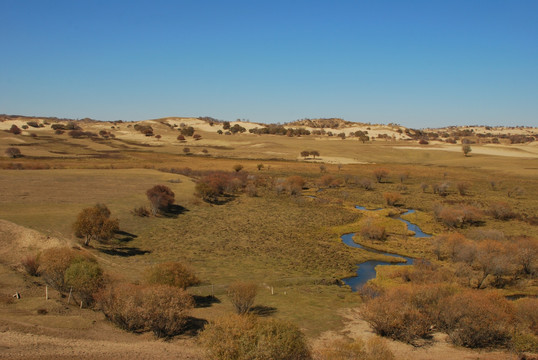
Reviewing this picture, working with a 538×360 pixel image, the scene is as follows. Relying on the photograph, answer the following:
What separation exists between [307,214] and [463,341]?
3595 centimetres

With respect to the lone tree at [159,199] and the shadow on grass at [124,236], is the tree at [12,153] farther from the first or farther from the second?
the shadow on grass at [124,236]

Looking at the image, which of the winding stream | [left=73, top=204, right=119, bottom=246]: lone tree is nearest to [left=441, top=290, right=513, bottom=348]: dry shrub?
the winding stream

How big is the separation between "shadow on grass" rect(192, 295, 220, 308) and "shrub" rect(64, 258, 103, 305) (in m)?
5.63

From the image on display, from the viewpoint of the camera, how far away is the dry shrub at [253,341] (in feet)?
43.4

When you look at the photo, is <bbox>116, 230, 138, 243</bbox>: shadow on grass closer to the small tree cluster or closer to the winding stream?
the winding stream

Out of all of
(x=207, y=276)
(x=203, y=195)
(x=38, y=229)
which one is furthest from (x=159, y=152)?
(x=207, y=276)

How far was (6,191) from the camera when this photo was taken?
152 ft

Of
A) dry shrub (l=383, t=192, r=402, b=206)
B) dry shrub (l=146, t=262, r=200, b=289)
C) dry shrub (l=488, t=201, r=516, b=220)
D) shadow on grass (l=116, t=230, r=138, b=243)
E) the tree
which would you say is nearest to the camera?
dry shrub (l=146, t=262, r=200, b=289)

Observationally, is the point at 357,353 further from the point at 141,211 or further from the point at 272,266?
the point at 141,211

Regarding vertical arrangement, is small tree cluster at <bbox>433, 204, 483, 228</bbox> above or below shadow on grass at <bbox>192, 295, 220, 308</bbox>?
above

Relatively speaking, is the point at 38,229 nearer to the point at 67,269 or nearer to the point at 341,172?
the point at 67,269

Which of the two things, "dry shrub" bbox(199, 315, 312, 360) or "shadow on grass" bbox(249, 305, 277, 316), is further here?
"shadow on grass" bbox(249, 305, 277, 316)

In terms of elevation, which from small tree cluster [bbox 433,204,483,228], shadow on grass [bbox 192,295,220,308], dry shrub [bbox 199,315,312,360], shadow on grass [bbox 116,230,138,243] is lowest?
shadow on grass [bbox 192,295,220,308]

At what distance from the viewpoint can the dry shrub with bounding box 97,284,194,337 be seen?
17.6 meters
